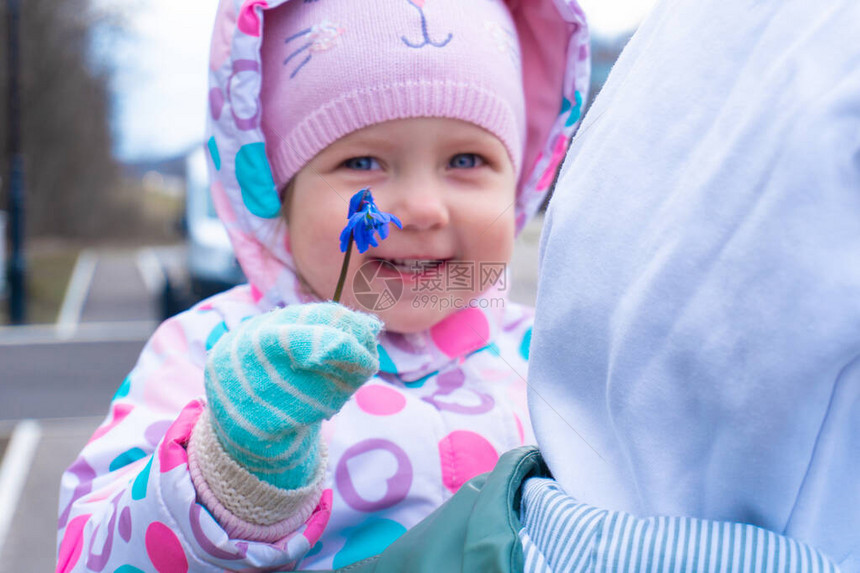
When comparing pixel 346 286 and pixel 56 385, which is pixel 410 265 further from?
pixel 56 385

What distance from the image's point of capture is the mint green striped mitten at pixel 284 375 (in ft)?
2.10

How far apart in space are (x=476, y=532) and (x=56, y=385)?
4869 millimetres

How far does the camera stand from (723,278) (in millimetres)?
521

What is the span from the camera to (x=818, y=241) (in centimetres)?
49

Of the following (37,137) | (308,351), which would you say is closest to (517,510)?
(308,351)

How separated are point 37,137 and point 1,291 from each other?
237 inches

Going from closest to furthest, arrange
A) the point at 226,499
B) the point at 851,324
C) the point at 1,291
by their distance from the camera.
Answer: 1. the point at 851,324
2. the point at 226,499
3. the point at 1,291

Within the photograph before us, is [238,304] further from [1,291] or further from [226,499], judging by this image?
[1,291]


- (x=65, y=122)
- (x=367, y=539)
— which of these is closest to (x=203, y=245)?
(x=367, y=539)

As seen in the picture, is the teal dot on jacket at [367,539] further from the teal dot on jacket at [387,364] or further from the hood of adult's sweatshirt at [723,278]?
the hood of adult's sweatshirt at [723,278]

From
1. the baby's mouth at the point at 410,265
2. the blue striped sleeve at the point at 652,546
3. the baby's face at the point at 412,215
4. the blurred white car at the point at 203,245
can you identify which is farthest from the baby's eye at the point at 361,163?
the blurred white car at the point at 203,245

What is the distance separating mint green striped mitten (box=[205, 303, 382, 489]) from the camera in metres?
0.64

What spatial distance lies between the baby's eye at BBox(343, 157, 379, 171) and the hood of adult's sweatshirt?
34cm

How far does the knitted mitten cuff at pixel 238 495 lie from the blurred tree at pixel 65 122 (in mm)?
10896
